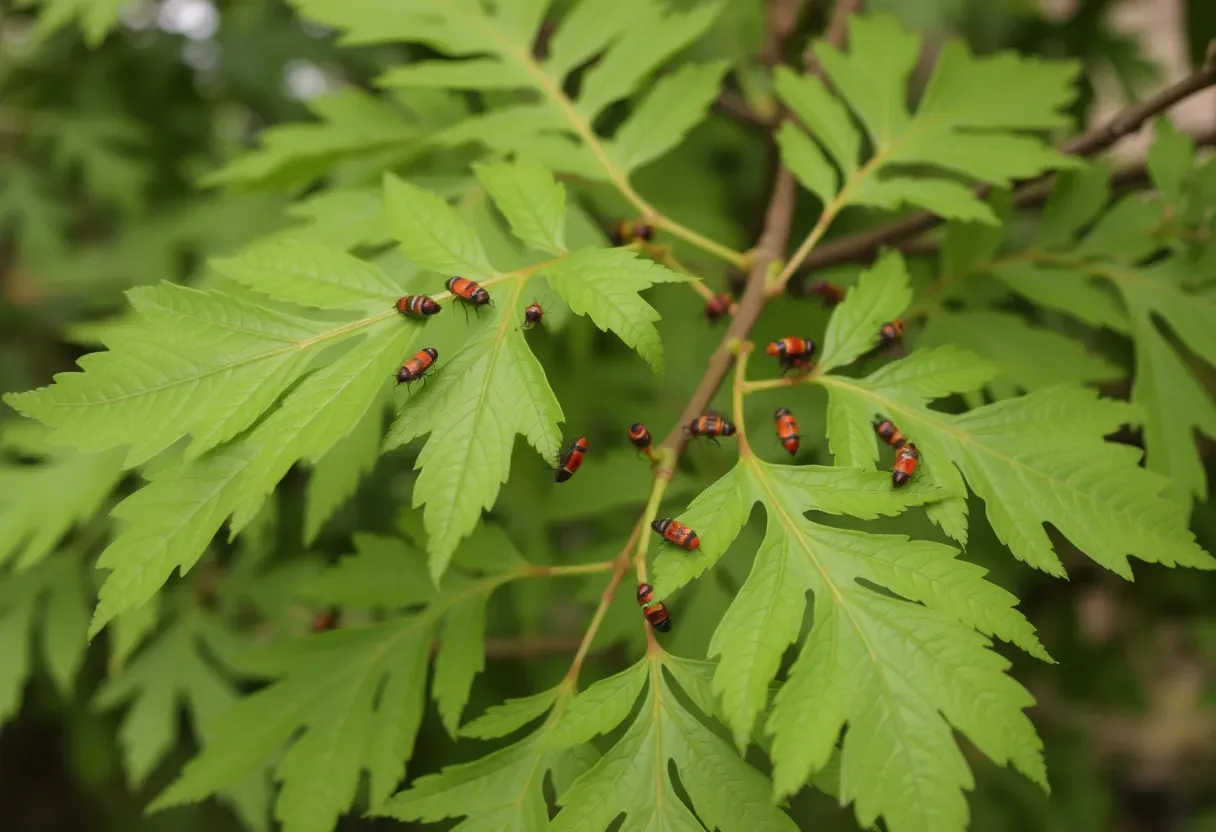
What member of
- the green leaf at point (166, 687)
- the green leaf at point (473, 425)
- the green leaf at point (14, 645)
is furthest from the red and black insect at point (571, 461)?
the green leaf at point (14, 645)

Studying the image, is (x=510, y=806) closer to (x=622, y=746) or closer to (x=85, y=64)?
(x=622, y=746)


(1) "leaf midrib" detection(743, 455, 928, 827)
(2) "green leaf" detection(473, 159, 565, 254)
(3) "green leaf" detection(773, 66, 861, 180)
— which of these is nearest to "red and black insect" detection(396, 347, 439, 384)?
(2) "green leaf" detection(473, 159, 565, 254)

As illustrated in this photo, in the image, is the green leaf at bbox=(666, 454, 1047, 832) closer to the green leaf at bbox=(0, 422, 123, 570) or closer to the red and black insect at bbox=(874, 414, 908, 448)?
the red and black insect at bbox=(874, 414, 908, 448)

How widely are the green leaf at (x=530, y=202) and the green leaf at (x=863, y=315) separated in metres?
0.44

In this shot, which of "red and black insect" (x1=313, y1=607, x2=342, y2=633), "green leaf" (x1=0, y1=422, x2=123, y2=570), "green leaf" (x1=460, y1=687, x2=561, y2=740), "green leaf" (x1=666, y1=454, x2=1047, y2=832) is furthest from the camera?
"red and black insect" (x1=313, y1=607, x2=342, y2=633)

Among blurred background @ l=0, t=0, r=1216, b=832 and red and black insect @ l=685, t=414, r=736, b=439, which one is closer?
red and black insect @ l=685, t=414, r=736, b=439

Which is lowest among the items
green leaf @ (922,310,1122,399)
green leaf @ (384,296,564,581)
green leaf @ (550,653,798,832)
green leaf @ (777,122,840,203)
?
green leaf @ (922,310,1122,399)

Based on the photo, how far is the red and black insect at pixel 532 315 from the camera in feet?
4.09

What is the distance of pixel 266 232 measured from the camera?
2.36 m

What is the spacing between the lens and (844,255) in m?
1.76

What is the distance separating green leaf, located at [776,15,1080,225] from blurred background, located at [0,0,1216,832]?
322 millimetres

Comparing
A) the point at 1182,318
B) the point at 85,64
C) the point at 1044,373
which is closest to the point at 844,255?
the point at 1044,373

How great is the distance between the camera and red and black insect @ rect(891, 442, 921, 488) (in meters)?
1.13

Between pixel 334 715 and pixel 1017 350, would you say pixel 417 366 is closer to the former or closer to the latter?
pixel 334 715
